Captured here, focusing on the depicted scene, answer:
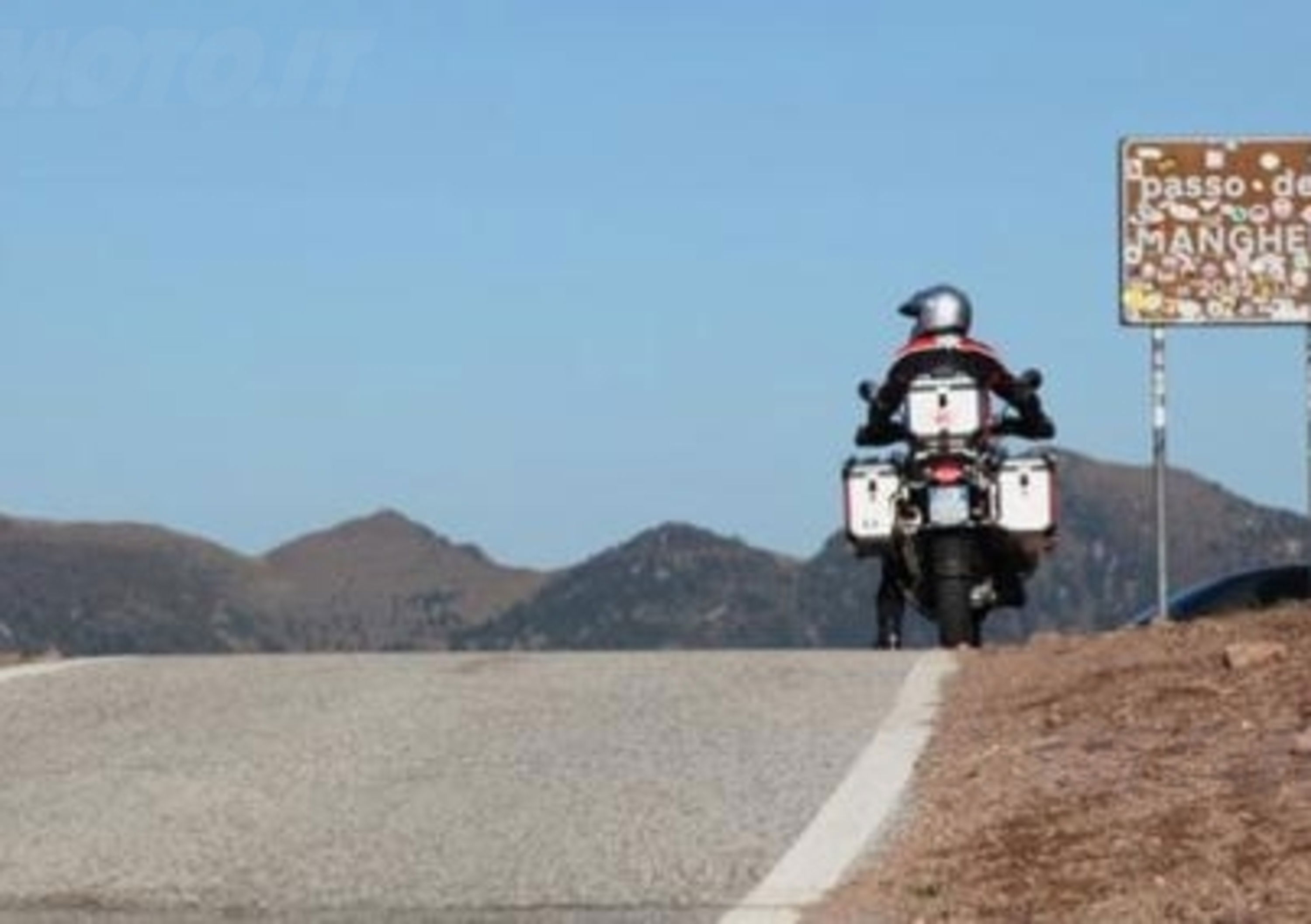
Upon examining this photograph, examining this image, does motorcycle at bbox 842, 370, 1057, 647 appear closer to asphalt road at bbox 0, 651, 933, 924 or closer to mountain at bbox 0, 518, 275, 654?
asphalt road at bbox 0, 651, 933, 924

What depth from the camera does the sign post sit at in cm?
1580

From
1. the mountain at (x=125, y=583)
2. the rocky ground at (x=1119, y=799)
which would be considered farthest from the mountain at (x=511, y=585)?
the rocky ground at (x=1119, y=799)

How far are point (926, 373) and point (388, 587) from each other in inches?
1253

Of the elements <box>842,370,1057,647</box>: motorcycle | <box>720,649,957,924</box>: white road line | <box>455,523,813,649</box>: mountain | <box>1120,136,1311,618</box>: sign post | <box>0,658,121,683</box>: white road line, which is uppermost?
<box>1120,136,1311,618</box>: sign post

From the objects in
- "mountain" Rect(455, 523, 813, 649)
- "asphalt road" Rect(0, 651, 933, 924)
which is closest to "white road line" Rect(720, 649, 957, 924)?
"asphalt road" Rect(0, 651, 933, 924)

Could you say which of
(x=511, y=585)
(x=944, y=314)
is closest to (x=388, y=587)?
(x=511, y=585)

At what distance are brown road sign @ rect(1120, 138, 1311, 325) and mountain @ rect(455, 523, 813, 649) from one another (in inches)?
1147

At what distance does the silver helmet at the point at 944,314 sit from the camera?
1672 centimetres

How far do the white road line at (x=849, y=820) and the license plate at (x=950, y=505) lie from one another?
3.29 m

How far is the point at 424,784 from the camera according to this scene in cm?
1070

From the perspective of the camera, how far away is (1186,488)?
120 ft

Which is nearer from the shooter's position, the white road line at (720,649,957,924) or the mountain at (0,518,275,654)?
the white road line at (720,649,957,924)

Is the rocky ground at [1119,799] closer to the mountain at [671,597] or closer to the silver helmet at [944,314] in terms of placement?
the silver helmet at [944,314]

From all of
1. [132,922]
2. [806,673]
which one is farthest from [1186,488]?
[132,922]
